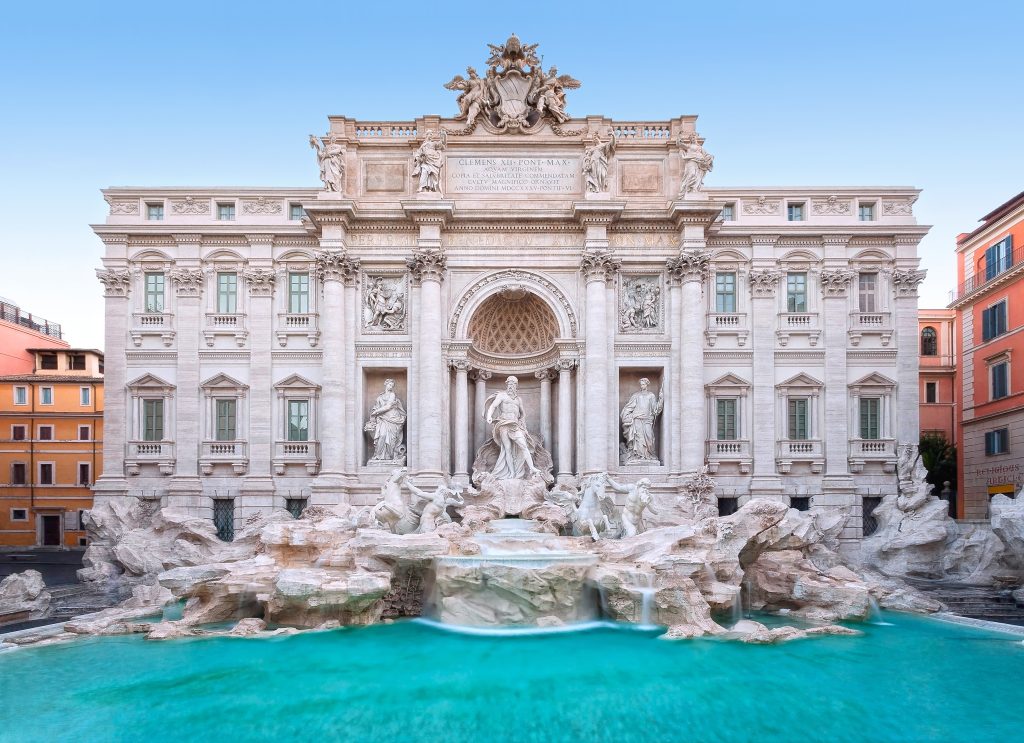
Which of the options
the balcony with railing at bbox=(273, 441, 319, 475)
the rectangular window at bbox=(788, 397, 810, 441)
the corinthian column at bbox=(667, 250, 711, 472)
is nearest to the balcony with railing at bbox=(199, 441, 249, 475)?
the balcony with railing at bbox=(273, 441, 319, 475)

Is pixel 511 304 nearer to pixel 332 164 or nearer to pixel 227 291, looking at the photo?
pixel 332 164

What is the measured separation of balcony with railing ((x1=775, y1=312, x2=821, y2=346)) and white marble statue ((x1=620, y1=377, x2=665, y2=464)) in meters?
4.80

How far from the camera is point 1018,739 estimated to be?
30.9 feet

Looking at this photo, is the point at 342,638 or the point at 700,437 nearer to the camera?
the point at 342,638

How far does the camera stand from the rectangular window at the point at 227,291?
24.0m

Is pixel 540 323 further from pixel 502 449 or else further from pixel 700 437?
pixel 700 437

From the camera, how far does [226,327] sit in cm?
2377

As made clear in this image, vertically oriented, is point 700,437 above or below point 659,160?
below

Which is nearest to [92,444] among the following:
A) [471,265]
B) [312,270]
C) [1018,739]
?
[312,270]

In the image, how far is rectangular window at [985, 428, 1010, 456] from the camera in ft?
86.1

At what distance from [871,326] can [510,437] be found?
43.9ft

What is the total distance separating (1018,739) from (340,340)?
63.5ft

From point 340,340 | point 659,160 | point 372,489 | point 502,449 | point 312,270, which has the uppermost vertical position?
point 659,160

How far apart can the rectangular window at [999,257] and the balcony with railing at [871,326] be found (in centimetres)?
709
